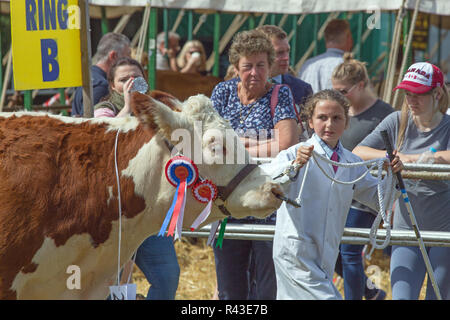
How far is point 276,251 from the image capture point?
4113 millimetres

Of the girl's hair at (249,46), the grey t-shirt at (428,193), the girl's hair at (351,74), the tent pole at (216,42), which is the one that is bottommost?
the grey t-shirt at (428,193)

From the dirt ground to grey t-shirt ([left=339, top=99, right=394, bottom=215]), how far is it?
1.47 m

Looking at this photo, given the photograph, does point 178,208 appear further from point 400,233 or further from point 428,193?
point 428,193

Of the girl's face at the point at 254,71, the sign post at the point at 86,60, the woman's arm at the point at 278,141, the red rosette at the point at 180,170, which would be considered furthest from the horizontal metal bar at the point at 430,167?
the sign post at the point at 86,60

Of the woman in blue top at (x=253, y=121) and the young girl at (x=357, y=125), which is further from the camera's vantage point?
the young girl at (x=357, y=125)

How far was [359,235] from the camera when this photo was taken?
4438mm

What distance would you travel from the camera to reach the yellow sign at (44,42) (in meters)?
4.15

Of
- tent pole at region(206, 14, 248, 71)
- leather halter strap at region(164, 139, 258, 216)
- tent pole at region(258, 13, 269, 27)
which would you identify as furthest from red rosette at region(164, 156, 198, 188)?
tent pole at region(206, 14, 248, 71)

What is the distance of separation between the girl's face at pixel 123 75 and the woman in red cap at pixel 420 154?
151cm

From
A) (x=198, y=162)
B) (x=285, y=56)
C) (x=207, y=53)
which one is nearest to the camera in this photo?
(x=198, y=162)

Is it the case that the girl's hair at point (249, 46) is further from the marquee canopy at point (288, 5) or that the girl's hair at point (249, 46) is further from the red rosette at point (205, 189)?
the marquee canopy at point (288, 5)
